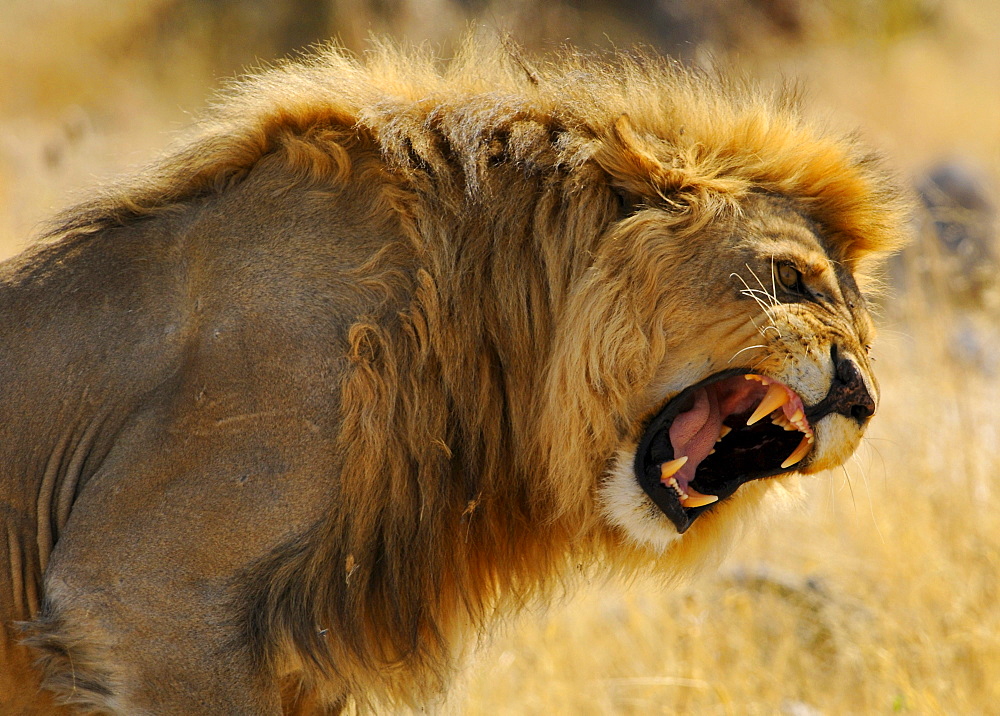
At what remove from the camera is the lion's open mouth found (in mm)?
2523

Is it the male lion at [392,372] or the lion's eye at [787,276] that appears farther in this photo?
the lion's eye at [787,276]

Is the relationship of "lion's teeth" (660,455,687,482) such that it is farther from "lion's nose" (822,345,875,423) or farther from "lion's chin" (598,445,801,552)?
"lion's nose" (822,345,875,423)

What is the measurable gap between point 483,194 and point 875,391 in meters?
1.03

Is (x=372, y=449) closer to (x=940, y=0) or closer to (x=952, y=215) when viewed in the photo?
(x=952, y=215)

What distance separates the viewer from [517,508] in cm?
268

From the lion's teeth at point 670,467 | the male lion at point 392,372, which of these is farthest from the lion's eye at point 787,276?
the lion's teeth at point 670,467

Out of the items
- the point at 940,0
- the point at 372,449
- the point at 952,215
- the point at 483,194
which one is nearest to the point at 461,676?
the point at 372,449

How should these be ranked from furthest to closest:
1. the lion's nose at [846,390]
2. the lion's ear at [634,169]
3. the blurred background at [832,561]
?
the blurred background at [832,561]
the lion's ear at [634,169]
the lion's nose at [846,390]

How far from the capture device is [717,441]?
106 inches

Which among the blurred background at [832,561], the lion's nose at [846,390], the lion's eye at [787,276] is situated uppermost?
the lion's eye at [787,276]

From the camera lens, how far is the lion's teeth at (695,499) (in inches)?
104

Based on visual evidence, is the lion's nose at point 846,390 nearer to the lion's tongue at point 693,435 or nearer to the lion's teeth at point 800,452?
the lion's teeth at point 800,452

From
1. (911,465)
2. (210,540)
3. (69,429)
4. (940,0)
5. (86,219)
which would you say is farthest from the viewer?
(940,0)

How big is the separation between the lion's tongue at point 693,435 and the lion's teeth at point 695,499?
0.02m
